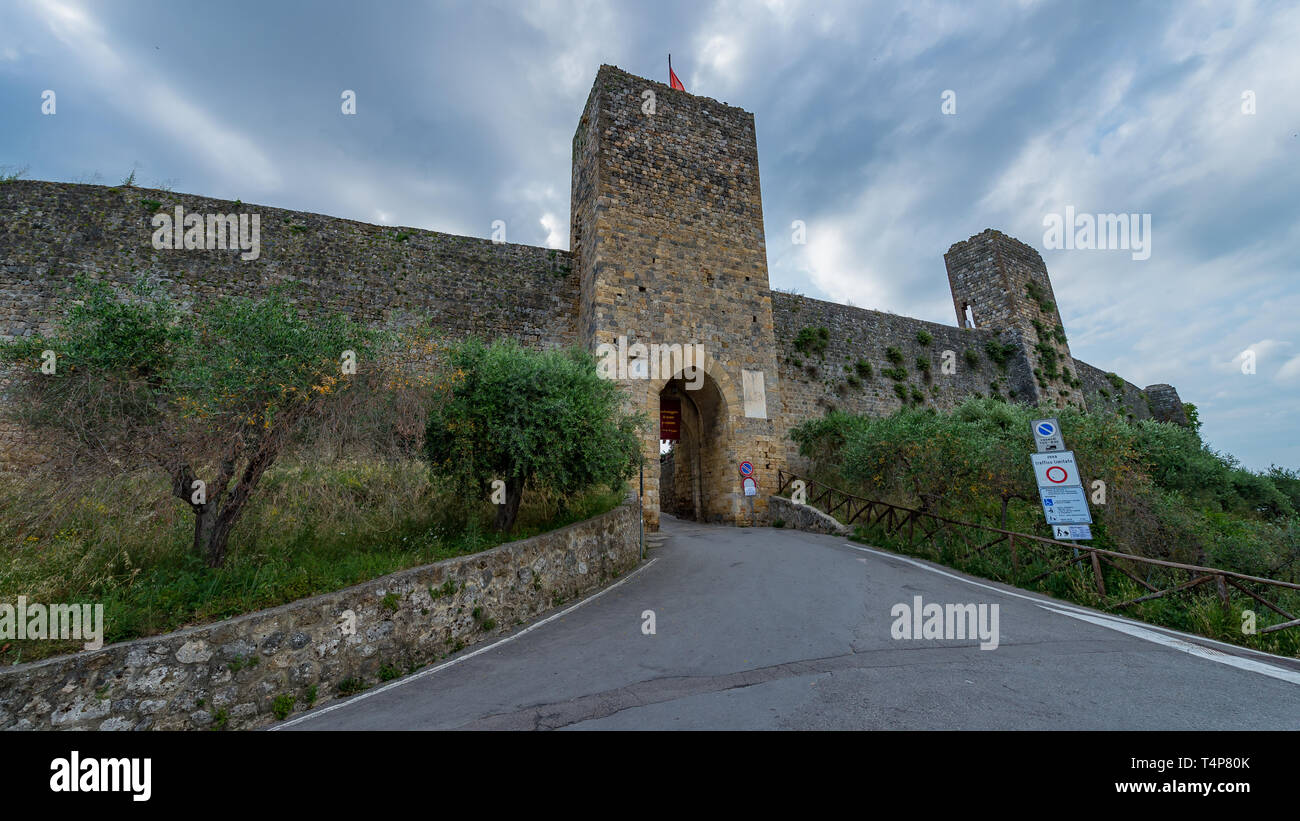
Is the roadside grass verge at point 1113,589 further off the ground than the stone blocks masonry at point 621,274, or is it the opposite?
the stone blocks masonry at point 621,274

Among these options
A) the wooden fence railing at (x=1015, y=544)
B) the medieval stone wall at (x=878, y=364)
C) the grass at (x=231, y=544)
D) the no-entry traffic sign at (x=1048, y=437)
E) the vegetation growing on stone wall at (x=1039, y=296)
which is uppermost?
the vegetation growing on stone wall at (x=1039, y=296)

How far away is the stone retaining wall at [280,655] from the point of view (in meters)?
3.49

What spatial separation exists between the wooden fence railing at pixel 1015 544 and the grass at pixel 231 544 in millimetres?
7724

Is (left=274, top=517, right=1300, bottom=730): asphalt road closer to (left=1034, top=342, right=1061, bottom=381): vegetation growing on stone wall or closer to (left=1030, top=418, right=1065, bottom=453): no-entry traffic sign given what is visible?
(left=1030, top=418, right=1065, bottom=453): no-entry traffic sign

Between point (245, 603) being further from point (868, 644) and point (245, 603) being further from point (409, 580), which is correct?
point (868, 644)

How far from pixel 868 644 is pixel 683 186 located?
14538 mm

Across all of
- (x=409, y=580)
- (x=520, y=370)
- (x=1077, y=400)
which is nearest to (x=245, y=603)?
(x=409, y=580)

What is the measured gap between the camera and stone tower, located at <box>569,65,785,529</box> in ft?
A: 47.6

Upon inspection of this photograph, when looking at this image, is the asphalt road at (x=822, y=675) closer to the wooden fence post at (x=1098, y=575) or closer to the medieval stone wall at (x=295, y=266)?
the wooden fence post at (x=1098, y=575)

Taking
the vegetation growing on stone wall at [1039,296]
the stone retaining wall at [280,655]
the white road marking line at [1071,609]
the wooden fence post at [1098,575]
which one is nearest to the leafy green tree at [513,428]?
the stone retaining wall at [280,655]

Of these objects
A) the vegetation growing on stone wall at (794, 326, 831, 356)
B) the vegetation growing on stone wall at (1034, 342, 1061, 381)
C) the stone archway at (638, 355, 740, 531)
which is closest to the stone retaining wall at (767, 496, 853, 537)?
the stone archway at (638, 355, 740, 531)

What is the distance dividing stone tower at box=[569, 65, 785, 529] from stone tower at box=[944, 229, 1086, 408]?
14.1 m

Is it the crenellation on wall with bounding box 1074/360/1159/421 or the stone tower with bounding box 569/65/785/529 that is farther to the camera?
the crenellation on wall with bounding box 1074/360/1159/421

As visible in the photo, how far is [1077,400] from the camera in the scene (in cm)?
2383
